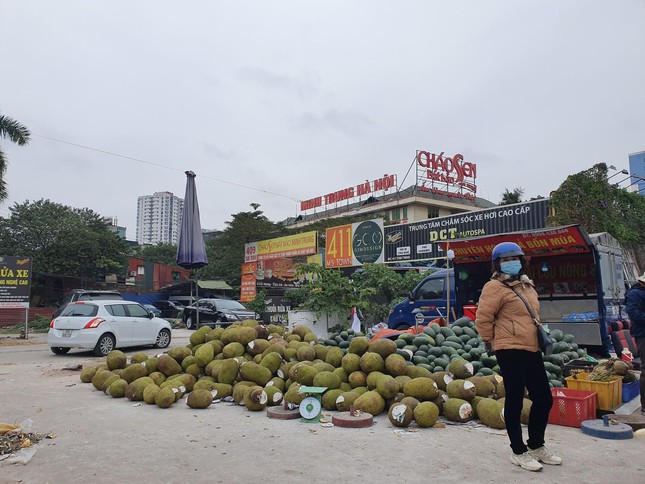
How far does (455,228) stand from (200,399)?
1661cm

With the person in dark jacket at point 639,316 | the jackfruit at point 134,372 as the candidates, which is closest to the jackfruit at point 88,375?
the jackfruit at point 134,372

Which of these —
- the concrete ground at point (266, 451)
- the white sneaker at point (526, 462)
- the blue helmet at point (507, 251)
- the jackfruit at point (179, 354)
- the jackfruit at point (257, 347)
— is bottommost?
the concrete ground at point (266, 451)

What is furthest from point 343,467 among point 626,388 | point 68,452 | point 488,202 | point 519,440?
point 488,202

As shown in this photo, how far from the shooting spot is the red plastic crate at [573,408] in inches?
215

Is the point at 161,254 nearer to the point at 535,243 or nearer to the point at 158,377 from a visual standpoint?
the point at 535,243

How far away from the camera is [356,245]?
944 inches

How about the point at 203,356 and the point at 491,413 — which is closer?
the point at 491,413

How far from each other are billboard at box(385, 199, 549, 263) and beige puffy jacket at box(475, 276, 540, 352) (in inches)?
568

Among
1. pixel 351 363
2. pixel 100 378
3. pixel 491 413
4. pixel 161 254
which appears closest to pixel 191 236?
pixel 100 378

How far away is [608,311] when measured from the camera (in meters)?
10.3

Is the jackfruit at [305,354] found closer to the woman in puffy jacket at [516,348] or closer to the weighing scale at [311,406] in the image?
the weighing scale at [311,406]

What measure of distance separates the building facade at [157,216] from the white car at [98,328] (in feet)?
344

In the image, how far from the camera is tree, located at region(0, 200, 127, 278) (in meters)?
38.5

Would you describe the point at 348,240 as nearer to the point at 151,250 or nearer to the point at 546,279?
the point at 546,279
